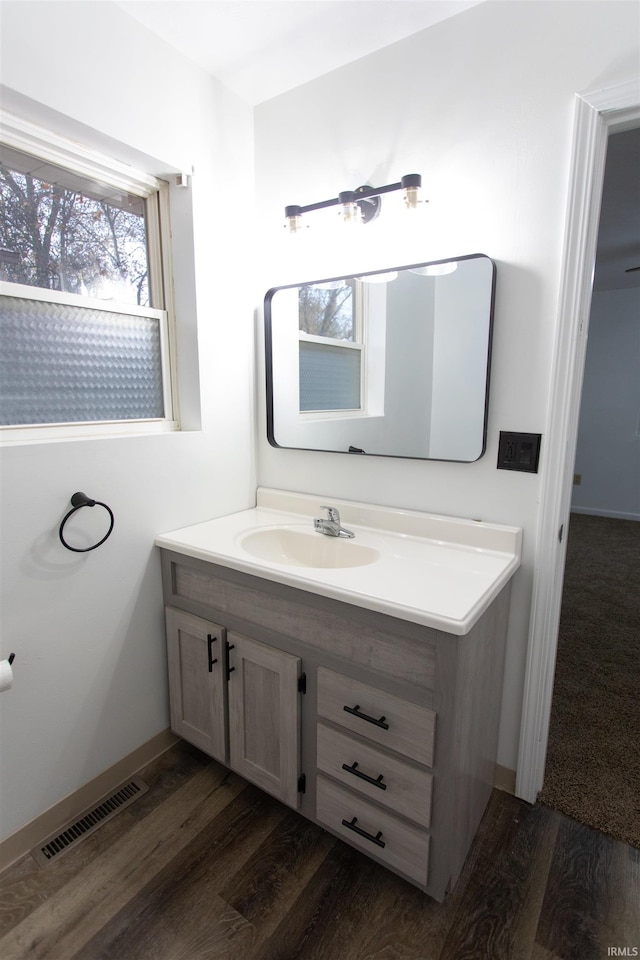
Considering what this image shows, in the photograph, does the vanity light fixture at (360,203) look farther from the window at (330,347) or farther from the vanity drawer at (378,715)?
the vanity drawer at (378,715)

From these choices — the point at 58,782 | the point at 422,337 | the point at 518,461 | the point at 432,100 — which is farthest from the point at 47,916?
the point at 432,100

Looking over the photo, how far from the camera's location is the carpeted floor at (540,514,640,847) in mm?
1567

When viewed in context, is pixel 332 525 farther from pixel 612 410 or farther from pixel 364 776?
pixel 612 410

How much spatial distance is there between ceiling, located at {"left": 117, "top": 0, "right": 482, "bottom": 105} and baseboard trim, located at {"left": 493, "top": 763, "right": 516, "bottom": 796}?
7.62 feet

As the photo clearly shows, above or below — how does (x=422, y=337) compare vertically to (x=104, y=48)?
below

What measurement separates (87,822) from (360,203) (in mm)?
2142

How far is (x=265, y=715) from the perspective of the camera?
1448 mm

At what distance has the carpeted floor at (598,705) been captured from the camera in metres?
1.57

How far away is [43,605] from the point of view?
1.37 metres

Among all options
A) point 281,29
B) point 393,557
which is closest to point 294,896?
point 393,557

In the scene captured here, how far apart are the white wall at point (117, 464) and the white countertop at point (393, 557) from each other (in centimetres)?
18

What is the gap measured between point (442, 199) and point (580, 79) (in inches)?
16.4

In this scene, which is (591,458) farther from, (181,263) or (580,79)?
(181,263)

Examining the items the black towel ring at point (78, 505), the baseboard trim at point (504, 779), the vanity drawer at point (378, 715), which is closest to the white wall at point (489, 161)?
the baseboard trim at point (504, 779)
